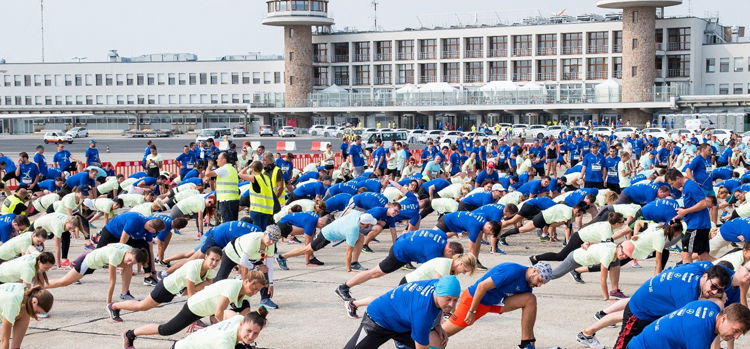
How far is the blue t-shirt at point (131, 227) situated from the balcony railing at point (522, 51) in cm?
7306

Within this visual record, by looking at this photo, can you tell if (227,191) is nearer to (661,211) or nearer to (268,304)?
(268,304)

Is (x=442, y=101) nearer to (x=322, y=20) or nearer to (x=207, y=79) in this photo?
(x=322, y=20)

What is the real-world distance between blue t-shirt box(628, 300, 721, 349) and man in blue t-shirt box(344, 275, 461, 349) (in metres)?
1.51

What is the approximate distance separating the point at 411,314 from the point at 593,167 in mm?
14638

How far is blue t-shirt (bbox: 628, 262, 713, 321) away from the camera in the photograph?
7664mm

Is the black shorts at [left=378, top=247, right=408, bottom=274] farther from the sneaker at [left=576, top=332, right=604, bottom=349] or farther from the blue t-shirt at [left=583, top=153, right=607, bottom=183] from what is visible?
the blue t-shirt at [left=583, top=153, right=607, bottom=183]

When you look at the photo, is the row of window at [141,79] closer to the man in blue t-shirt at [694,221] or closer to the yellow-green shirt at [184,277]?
the man in blue t-shirt at [694,221]

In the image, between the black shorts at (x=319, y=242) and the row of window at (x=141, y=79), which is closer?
the black shorts at (x=319, y=242)

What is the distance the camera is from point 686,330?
21.2 ft

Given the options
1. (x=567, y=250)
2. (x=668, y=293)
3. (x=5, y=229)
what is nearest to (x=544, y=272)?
(x=668, y=293)

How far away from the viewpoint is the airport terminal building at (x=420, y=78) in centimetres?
7494

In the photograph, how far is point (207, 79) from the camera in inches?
3816

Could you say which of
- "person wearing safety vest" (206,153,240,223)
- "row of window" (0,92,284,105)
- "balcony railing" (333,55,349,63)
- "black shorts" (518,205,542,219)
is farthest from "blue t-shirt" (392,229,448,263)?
"row of window" (0,92,284,105)

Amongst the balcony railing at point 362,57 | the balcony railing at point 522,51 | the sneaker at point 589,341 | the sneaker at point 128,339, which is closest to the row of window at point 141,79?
the balcony railing at point 362,57
